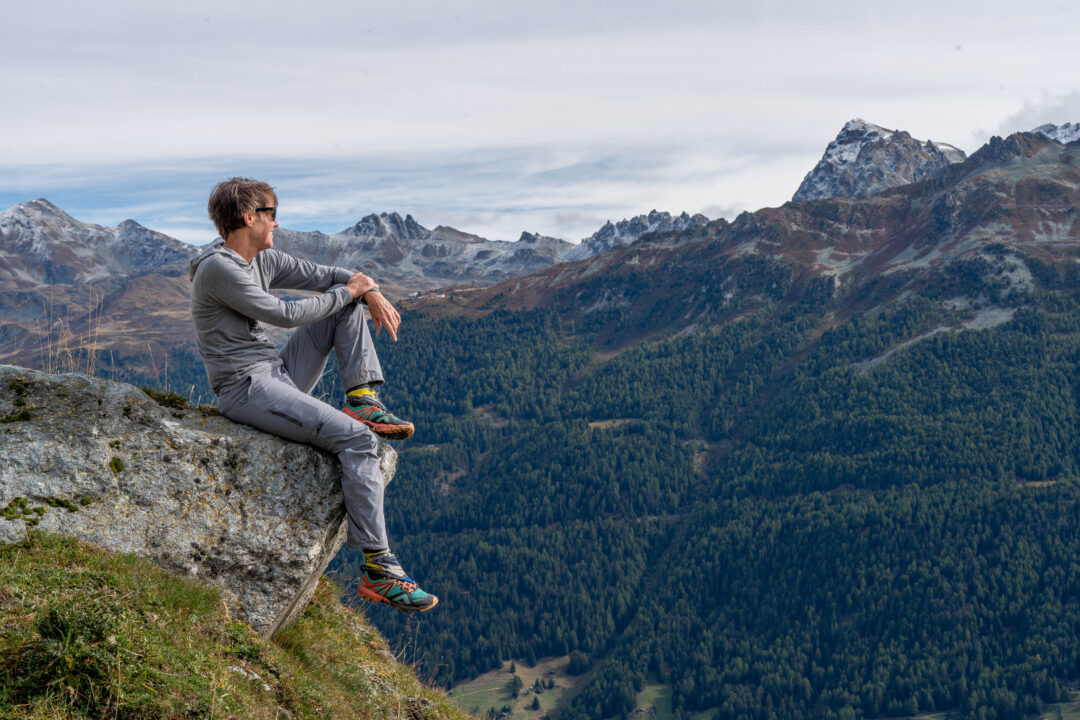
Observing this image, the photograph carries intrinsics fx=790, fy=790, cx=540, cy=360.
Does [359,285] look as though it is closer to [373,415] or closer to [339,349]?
[339,349]

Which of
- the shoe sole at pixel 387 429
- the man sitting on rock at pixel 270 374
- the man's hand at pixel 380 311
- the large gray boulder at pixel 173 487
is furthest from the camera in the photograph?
the man's hand at pixel 380 311

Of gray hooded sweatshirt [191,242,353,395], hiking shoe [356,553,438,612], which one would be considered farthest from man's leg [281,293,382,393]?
hiking shoe [356,553,438,612]

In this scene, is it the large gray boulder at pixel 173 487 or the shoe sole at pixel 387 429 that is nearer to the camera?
the large gray boulder at pixel 173 487

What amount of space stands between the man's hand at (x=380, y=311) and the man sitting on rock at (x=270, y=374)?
0.52 metres

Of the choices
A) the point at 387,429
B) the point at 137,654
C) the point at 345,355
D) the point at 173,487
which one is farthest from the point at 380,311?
the point at 137,654

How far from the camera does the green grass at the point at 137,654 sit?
6.41 meters

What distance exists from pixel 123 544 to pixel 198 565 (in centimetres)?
86

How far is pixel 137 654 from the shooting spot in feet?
22.3

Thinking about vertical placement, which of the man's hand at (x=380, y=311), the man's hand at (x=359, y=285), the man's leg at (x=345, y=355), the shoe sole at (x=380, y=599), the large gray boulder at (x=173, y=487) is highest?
the man's hand at (x=359, y=285)

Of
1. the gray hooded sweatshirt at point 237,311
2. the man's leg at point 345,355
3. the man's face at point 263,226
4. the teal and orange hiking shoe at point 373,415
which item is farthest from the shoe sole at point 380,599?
the man's face at point 263,226

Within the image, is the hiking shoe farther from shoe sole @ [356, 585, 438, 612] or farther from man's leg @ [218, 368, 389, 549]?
man's leg @ [218, 368, 389, 549]

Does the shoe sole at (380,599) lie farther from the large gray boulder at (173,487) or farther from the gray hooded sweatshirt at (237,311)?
the gray hooded sweatshirt at (237,311)

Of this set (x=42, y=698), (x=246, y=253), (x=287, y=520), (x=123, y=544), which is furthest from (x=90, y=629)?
(x=246, y=253)

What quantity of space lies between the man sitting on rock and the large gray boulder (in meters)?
0.39
